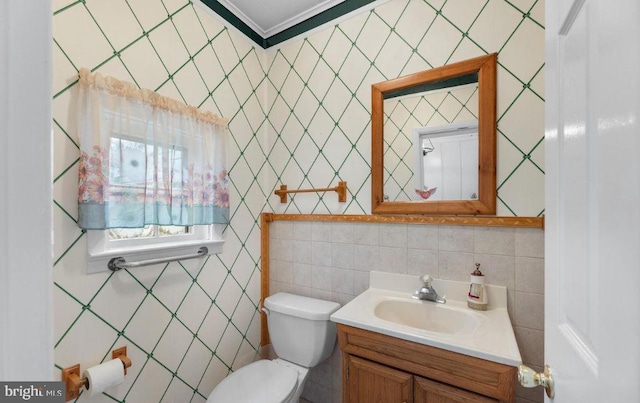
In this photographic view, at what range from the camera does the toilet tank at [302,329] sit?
152cm

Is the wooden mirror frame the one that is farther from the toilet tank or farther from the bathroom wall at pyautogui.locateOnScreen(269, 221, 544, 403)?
the toilet tank

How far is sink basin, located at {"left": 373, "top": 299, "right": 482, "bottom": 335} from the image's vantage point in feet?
4.05

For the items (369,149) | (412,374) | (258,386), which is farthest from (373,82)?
(258,386)

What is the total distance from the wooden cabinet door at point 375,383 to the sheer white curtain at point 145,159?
41.8 inches

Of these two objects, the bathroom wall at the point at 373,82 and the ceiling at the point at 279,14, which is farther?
the ceiling at the point at 279,14

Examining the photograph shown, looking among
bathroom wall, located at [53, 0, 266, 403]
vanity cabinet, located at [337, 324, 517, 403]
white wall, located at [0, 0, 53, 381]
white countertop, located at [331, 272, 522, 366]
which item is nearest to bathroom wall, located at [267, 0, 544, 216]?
bathroom wall, located at [53, 0, 266, 403]

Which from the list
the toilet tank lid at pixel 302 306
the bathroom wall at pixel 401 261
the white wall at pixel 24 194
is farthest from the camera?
the toilet tank lid at pixel 302 306

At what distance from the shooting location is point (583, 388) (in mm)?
430

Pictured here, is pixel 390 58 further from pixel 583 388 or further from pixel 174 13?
pixel 583 388

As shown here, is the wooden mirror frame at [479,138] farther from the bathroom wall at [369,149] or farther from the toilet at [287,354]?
the toilet at [287,354]

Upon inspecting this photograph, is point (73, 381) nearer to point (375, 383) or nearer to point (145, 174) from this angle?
point (145, 174)

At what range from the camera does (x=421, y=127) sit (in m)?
1.47

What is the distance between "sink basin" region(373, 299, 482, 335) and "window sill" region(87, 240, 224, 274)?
99 cm

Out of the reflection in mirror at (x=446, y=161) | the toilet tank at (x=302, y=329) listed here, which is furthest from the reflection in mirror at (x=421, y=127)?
the toilet tank at (x=302, y=329)
